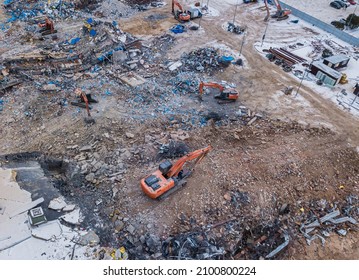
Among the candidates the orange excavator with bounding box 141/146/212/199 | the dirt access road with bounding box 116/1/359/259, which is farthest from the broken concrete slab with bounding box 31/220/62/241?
the orange excavator with bounding box 141/146/212/199

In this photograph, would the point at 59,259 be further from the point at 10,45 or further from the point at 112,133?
the point at 10,45

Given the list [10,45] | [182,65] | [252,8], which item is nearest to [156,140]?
[182,65]

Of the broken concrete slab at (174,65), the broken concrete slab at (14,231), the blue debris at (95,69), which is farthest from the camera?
the broken concrete slab at (174,65)

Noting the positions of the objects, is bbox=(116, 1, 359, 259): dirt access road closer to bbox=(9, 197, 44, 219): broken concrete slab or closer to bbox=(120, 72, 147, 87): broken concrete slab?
bbox=(120, 72, 147, 87): broken concrete slab

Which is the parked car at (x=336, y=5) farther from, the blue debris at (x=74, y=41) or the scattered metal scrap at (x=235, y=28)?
the blue debris at (x=74, y=41)

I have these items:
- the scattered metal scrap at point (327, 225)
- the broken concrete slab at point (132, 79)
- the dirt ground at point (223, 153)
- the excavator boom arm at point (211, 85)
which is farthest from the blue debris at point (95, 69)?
the scattered metal scrap at point (327, 225)

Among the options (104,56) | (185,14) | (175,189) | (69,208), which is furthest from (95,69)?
(175,189)
